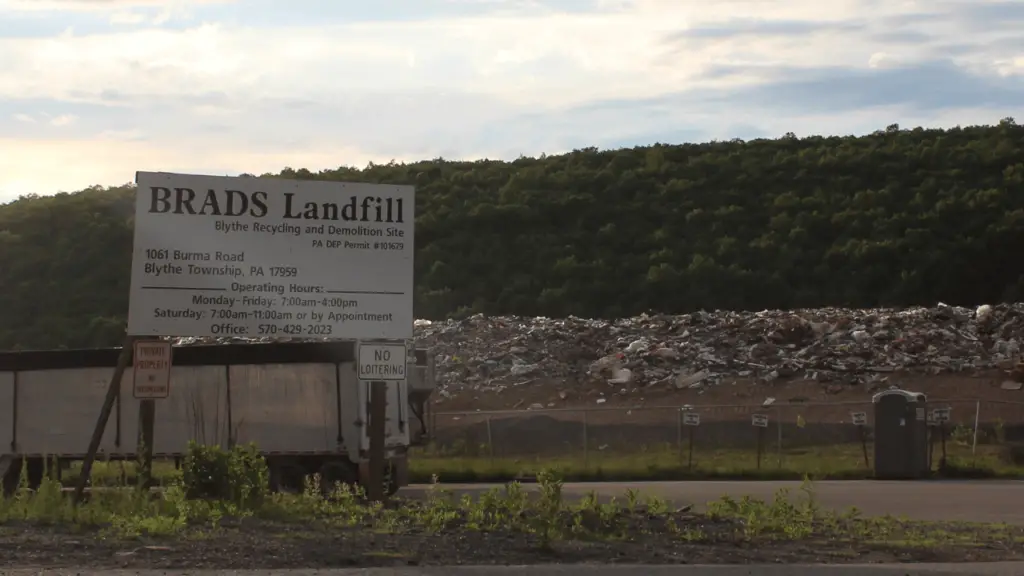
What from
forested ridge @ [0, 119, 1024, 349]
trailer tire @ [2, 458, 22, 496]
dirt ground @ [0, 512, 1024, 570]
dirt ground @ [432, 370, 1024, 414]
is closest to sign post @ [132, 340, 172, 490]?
dirt ground @ [0, 512, 1024, 570]

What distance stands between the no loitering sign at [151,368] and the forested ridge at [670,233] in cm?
4407

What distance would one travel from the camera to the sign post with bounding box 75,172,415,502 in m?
15.9

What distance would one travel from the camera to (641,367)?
43.3 meters

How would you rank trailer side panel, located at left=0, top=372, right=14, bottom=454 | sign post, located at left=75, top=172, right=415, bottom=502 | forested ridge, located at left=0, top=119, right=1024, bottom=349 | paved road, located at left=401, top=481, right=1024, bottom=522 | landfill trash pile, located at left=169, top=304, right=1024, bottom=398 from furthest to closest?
forested ridge, located at left=0, top=119, right=1024, bottom=349
landfill trash pile, located at left=169, top=304, right=1024, bottom=398
trailer side panel, located at left=0, top=372, right=14, bottom=454
paved road, located at left=401, top=481, right=1024, bottom=522
sign post, located at left=75, top=172, right=415, bottom=502

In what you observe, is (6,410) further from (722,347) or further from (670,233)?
(670,233)

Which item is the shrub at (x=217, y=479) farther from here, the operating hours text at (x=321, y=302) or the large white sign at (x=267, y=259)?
the operating hours text at (x=321, y=302)

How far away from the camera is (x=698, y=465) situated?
94.6ft

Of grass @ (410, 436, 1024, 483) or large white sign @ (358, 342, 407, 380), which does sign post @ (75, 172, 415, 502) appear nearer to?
large white sign @ (358, 342, 407, 380)

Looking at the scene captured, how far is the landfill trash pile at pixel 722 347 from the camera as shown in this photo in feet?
139

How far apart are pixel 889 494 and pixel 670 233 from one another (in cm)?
5036

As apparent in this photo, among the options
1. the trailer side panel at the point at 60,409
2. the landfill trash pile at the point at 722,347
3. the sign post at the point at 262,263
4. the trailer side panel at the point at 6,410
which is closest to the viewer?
the sign post at the point at 262,263

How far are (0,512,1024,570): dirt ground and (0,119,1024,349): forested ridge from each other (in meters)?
47.5

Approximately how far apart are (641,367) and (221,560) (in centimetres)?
3301

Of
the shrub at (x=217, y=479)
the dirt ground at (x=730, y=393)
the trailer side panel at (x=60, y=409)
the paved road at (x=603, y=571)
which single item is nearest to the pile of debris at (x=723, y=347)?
the dirt ground at (x=730, y=393)
